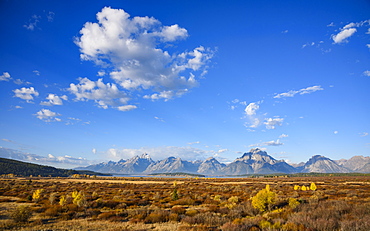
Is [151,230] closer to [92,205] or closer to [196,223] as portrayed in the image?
[196,223]

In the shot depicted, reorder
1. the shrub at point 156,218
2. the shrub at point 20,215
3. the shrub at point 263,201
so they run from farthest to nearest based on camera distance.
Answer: the shrub at point 263,201 < the shrub at point 156,218 < the shrub at point 20,215

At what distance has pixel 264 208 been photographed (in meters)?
14.5

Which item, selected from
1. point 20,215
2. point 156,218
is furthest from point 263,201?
point 20,215

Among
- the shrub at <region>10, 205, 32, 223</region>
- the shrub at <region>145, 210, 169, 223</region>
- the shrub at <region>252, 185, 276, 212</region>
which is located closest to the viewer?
the shrub at <region>10, 205, 32, 223</region>

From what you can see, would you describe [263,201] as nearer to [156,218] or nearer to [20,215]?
[156,218]

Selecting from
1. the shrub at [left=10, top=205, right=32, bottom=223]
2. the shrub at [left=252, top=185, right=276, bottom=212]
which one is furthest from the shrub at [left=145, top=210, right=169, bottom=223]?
the shrub at [left=10, top=205, right=32, bottom=223]

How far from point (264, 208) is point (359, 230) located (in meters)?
6.95

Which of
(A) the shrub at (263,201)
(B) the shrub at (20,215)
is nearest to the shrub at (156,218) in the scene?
(A) the shrub at (263,201)

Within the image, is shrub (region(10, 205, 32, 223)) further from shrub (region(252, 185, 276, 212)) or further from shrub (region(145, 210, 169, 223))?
shrub (region(252, 185, 276, 212))

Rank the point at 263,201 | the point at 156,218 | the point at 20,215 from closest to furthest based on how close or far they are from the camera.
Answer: the point at 20,215 → the point at 156,218 → the point at 263,201

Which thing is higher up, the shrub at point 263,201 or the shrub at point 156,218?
the shrub at point 263,201

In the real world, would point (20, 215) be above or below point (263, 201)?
below

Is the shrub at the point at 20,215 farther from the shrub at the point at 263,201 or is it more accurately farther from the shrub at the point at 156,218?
the shrub at the point at 263,201

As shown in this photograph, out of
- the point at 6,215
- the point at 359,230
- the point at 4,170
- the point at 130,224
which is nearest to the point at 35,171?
the point at 4,170
